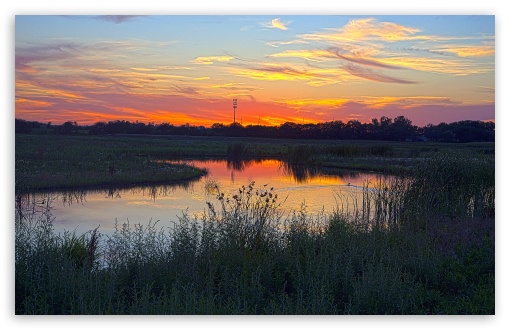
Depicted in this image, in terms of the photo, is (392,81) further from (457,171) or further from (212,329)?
(212,329)

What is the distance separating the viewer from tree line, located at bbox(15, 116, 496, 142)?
21.0ft

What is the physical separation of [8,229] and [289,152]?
57.1 feet

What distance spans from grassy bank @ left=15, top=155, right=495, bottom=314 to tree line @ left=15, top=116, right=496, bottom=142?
1297mm

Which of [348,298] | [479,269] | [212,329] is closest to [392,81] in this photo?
[479,269]

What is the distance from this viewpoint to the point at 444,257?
18.0 feet

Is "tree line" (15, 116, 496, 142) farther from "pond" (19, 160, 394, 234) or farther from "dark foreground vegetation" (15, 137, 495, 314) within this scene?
"dark foreground vegetation" (15, 137, 495, 314)

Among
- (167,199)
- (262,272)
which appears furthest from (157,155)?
(262,272)

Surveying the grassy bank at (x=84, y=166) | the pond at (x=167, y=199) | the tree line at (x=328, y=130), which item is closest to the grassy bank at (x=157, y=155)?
the grassy bank at (x=84, y=166)

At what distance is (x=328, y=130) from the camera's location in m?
7.74

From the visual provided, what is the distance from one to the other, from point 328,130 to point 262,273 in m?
3.37

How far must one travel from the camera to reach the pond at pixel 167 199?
7.90 meters

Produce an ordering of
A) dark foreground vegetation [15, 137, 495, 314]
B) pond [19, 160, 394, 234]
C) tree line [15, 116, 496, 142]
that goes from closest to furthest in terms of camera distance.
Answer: dark foreground vegetation [15, 137, 495, 314] → tree line [15, 116, 496, 142] → pond [19, 160, 394, 234]

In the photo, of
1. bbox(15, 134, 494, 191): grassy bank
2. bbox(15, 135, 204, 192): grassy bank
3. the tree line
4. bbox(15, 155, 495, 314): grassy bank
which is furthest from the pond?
the tree line

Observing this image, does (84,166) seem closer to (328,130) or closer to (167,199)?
(167,199)
